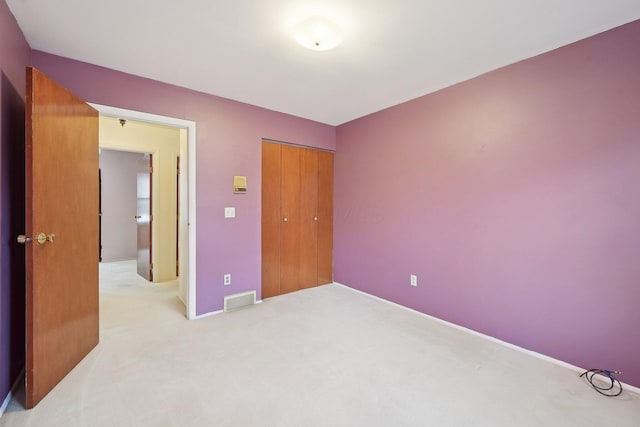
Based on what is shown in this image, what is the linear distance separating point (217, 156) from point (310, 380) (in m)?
2.26

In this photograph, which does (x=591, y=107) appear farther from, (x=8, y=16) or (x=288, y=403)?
(x=8, y=16)

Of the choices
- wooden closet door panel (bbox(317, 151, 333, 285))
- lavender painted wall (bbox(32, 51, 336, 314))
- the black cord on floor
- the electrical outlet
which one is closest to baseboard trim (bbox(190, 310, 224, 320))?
lavender painted wall (bbox(32, 51, 336, 314))

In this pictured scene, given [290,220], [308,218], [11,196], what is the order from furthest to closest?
1. [308,218]
2. [290,220]
3. [11,196]

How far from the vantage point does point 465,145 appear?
99.7 inches

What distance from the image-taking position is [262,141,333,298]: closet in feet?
11.1

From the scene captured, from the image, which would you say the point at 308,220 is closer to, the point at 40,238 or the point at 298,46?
the point at 298,46

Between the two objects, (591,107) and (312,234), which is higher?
(591,107)

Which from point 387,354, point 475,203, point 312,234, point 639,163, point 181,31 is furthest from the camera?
point 312,234

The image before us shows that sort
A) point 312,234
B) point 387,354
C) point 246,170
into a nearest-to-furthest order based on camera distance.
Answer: point 387,354 < point 246,170 < point 312,234

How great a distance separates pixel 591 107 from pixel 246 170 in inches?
117

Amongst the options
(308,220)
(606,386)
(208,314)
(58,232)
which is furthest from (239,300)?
(606,386)

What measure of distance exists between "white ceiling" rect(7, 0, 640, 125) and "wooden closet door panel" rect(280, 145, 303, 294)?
1045 mm

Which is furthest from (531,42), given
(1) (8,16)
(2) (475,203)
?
(1) (8,16)

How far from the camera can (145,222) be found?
421 centimetres
